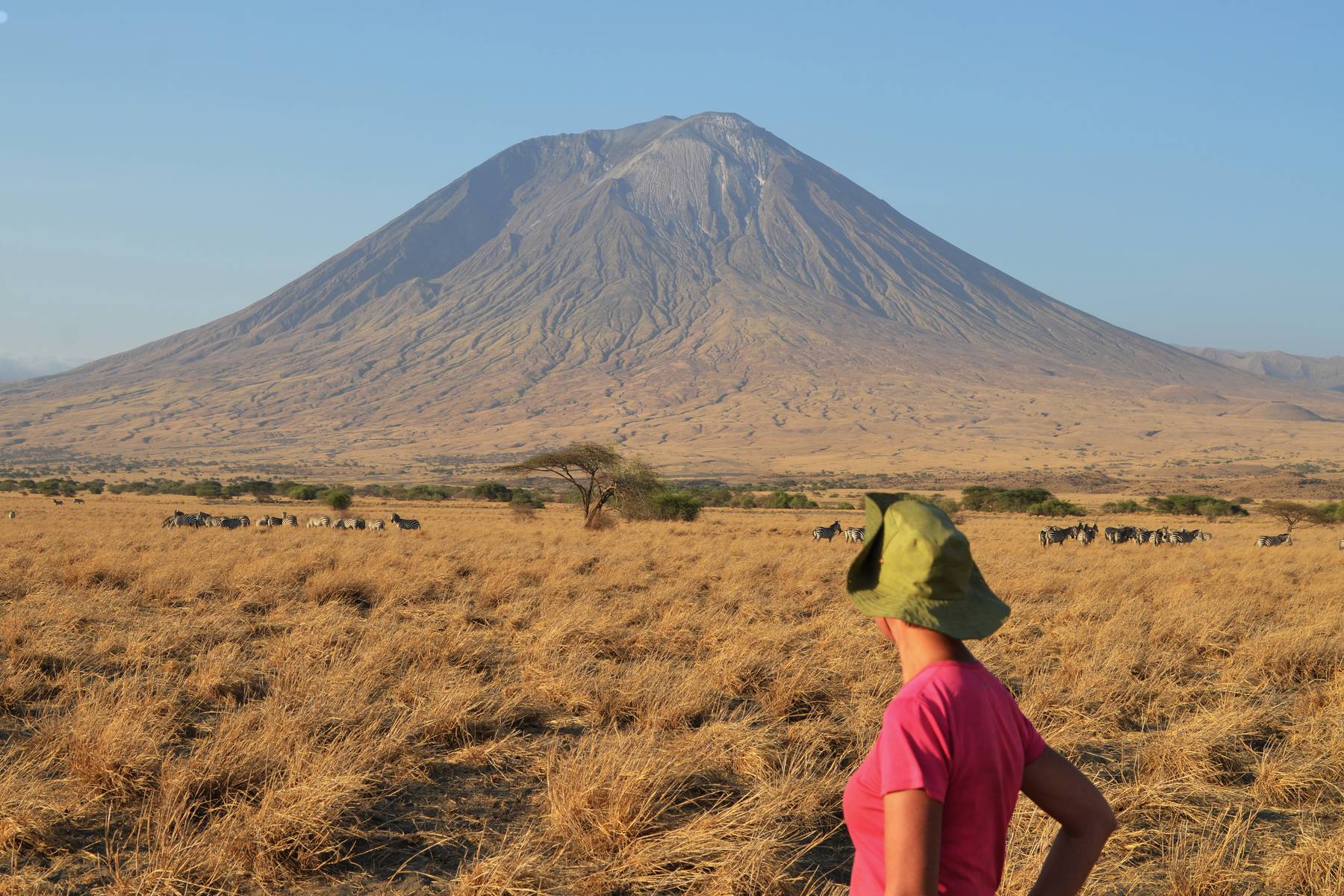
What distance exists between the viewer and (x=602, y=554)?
769 inches

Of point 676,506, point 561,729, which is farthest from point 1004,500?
point 561,729

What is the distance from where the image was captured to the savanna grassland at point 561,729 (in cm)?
484

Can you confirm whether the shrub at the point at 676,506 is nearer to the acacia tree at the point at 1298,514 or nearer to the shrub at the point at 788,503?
the shrub at the point at 788,503

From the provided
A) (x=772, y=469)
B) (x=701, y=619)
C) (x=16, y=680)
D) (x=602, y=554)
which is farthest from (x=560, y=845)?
(x=772, y=469)

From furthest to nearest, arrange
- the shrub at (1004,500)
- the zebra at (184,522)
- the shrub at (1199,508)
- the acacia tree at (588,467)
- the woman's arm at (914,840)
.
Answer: the shrub at (1004,500), the shrub at (1199,508), the acacia tree at (588,467), the zebra at (184,522), the woman's arm at (914,840)

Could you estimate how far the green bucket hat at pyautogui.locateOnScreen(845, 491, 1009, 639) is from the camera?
2178mm

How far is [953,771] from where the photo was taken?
218 cm

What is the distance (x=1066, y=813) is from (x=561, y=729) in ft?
17.7

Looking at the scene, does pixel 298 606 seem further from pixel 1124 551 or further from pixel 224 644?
pixel 1124 551

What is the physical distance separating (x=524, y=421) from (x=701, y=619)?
16143cm

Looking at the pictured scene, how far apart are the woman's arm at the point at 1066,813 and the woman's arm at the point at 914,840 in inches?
14.6

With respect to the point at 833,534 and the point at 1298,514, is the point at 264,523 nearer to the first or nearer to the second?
the point at 833,534

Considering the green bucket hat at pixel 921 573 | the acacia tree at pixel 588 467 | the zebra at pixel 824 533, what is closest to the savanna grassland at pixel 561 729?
the green bucket hat at pixel 921 573

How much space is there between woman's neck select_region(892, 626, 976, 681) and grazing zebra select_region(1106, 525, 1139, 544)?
95.5ft
